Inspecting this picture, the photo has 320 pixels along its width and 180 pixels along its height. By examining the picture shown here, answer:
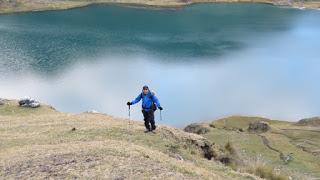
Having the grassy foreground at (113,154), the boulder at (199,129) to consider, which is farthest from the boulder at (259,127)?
the grassy foreground at (113,154)

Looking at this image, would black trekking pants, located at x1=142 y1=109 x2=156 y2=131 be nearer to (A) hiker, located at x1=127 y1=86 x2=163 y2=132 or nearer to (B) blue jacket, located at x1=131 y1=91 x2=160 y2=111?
(A) hiker, located at x1=127 y1=86 x2=163 y2=132

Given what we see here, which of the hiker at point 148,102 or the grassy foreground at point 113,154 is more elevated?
the hiker at point 148,102

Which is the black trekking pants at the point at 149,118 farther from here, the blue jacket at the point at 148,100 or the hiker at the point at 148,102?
the blue jacket at the point at 148,100

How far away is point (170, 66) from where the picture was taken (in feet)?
408

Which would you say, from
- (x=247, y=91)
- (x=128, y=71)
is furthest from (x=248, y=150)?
(x=128, y=71)

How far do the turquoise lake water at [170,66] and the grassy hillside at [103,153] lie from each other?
169ft

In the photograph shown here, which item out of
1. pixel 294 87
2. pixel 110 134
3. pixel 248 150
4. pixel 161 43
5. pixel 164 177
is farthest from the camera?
pixel 161 43

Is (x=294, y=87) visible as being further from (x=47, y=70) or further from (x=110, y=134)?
(x=110, y=134)

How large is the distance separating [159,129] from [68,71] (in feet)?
285

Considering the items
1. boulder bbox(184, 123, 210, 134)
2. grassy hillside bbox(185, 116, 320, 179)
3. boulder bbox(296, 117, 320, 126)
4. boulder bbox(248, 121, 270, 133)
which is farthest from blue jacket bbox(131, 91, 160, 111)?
boulder bbox(296, 117, 320, 126)

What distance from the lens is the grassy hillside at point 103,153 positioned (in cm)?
2256

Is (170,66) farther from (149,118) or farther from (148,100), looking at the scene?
(148,100)

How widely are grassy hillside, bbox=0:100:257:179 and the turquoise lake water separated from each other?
5136cm

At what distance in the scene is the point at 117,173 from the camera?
22.1 meters
